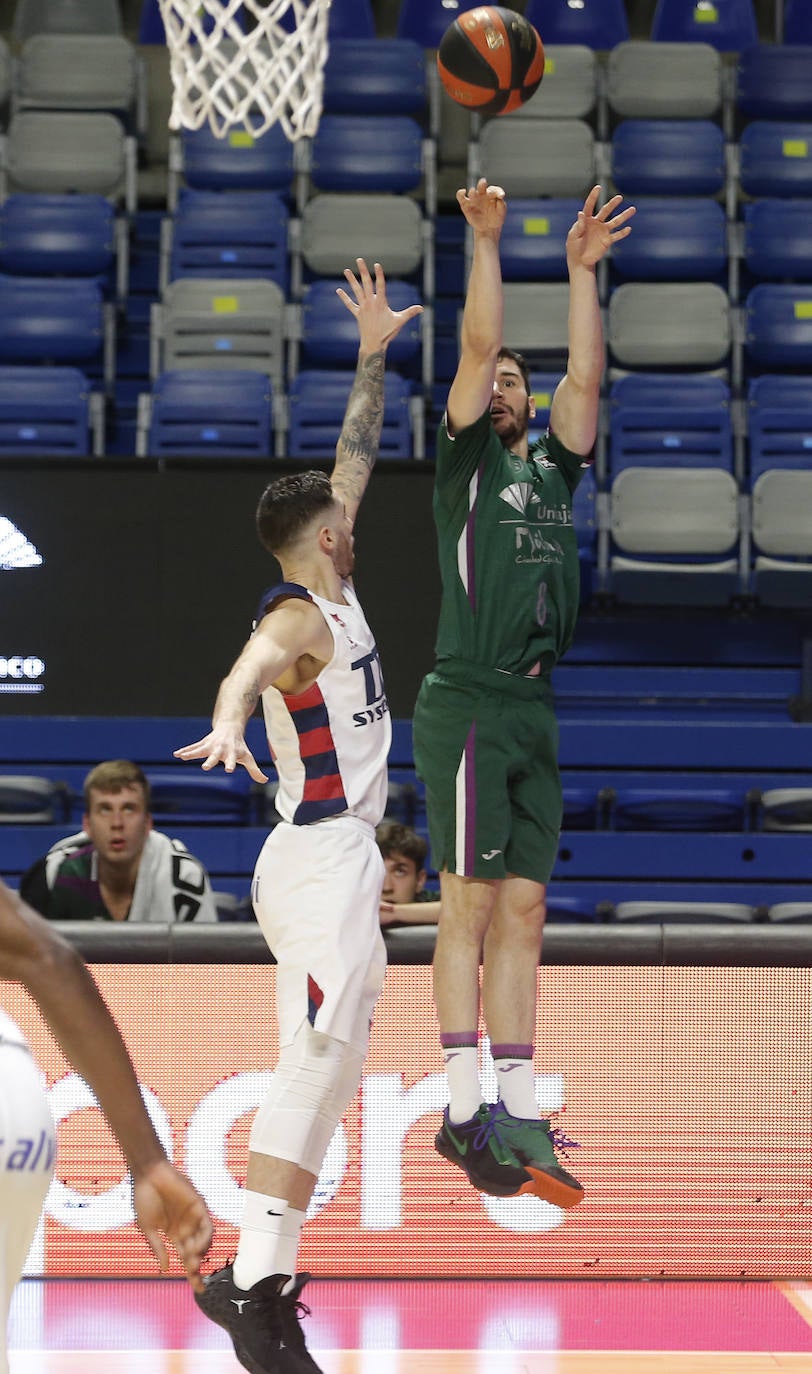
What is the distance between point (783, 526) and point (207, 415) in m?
3.38

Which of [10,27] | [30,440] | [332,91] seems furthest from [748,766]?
[10,27]

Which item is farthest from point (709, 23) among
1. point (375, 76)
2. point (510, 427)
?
point (510, 427)

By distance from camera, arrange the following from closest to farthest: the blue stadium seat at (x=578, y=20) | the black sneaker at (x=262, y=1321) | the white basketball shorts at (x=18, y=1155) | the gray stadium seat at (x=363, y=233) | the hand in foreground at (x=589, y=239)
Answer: the white basketball shorts at (x=18, y=1155) → the black sneaker at (x=262, y=1321) → the hand in foreground at (x=589, y=239) → the gray stadium seat at (x=363, y=233) → the blue stadium seat at (x=578, y=20)

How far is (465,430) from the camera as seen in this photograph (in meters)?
4.74

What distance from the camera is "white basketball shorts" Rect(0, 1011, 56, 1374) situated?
7.14ft

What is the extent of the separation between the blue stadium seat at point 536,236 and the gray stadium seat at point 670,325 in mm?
539

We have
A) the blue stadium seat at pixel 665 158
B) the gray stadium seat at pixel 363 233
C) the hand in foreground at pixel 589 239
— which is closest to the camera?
the hand in foreground at pixel 589 239

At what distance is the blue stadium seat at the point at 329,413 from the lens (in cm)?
998

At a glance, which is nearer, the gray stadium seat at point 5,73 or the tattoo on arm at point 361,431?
the tattoo on arm at point 361,431

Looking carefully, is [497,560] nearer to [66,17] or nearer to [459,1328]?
[459,1328]

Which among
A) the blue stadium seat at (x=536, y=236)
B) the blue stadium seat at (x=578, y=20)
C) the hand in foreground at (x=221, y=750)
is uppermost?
the blue stadium seat at (x=578, y=20)

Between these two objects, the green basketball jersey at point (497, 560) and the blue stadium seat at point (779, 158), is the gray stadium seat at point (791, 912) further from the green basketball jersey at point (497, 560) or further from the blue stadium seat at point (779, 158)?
the blue stadium seat at point (779, 158)

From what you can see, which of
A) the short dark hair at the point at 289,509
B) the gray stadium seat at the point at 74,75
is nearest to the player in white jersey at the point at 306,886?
the short dark hair at the point at 289,509

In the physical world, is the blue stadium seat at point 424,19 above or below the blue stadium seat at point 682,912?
above
